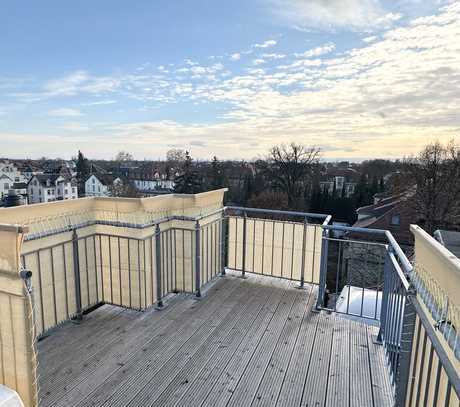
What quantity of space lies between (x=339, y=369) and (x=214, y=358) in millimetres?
1076

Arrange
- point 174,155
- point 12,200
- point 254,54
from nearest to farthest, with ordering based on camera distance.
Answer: point 12,200, point 254,54, point 174,155

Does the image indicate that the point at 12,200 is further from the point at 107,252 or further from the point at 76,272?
the point at 107,252

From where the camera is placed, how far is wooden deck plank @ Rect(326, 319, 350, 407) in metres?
2.21

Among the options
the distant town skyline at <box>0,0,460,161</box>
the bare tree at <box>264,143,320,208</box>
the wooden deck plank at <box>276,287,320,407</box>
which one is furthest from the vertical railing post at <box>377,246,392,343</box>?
the bare tree at <box>264,143,320,208</box>

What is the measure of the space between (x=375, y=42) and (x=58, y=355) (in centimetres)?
846

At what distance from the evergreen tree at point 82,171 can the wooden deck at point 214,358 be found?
48242 mm

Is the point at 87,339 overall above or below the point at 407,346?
below

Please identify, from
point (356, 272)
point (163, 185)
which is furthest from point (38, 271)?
point (163, 185)

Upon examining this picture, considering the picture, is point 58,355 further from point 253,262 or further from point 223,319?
point 253,262

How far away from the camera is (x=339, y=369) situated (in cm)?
253

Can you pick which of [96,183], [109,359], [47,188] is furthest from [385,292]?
[96,183]

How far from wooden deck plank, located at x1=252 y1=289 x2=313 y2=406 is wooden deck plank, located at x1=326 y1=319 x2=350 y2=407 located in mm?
363

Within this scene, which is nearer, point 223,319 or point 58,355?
point 58,355

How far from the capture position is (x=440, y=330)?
1110mm
